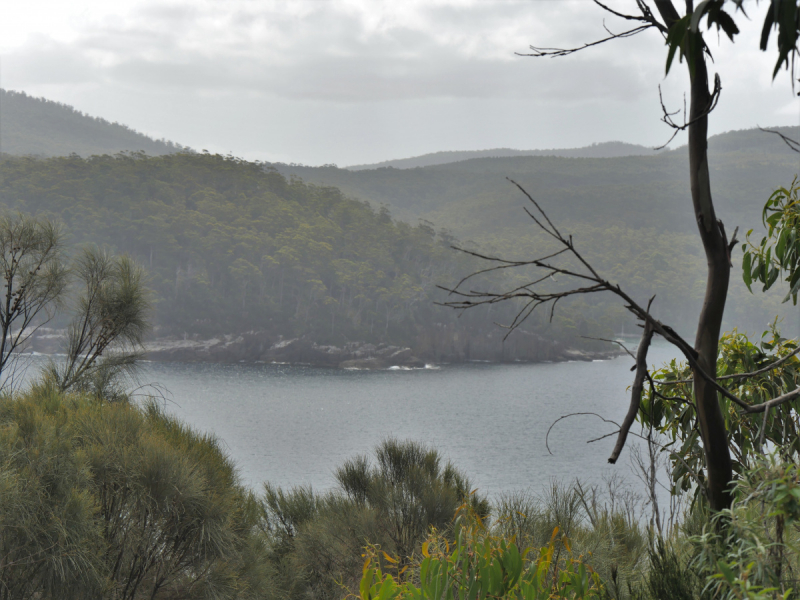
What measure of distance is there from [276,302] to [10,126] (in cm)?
6101

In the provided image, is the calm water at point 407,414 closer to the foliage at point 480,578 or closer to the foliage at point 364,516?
the foliage at point 364,516

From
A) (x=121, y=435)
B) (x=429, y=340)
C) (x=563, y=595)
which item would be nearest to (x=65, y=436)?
(x=121, y=435)

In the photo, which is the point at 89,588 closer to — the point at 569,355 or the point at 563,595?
the point at 563,595

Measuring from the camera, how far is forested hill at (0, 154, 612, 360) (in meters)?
50.1

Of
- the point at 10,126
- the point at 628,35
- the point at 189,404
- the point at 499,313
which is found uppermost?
the point at 10,126

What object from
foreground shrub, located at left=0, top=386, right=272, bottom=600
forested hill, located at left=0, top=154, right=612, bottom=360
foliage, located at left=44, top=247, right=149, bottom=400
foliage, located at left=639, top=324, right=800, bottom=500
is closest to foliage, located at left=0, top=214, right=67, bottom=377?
foliage, located at left=44, top=247, right=149, bottom=400

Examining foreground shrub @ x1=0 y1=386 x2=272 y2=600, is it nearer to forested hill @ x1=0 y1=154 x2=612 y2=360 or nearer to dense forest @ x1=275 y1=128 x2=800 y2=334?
forested hill @ x1=0 y1=154 x2=612 y2=360

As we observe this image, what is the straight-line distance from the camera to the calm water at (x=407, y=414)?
2261cm

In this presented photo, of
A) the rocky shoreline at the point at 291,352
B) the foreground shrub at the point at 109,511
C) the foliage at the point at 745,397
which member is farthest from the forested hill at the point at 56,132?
the foliage at the point at 745,397

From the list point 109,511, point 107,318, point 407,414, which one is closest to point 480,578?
point 109,511

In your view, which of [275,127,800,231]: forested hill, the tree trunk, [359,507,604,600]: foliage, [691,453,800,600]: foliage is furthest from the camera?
[275,127,800,231]: forested hill

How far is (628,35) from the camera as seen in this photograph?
1108 mm

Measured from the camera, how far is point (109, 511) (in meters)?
3.84

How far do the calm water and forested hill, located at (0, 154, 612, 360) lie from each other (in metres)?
4.75
